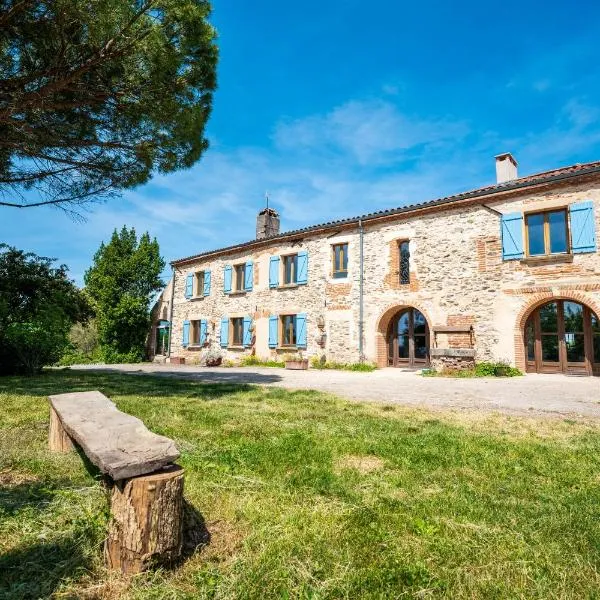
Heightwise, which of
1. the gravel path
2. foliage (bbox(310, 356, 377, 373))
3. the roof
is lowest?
the gravel path

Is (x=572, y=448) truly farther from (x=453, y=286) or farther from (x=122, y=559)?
(x=453, y=286)

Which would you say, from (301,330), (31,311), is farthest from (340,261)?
(31,311)

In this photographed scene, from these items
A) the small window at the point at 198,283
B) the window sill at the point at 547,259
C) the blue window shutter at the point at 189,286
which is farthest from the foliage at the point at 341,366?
the blue window shutter at the point at 189,286

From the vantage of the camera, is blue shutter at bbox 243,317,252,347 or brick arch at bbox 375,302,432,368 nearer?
brick arch at bbox 375,302,432,368

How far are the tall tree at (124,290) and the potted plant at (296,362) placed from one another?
348 inches

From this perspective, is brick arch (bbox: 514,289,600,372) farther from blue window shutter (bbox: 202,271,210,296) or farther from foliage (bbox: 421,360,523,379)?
blue window shutter (bbox: 202,271,210,296)

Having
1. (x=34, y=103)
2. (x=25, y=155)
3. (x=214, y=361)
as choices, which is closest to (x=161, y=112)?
(x=34, y=103)

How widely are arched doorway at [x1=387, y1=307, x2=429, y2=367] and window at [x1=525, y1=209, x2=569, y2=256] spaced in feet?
12.2

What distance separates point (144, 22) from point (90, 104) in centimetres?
139

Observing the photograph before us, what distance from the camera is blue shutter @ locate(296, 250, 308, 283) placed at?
1512 centimetres

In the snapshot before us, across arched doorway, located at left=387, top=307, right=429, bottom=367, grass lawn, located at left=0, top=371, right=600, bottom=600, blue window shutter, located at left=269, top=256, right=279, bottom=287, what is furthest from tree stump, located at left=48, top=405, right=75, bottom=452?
blue window shutter, located at left=269, top=256, right=279, bottom=287

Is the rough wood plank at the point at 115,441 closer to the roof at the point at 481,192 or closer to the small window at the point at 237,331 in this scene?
the roof at the point at 481,192

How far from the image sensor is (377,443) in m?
3.67

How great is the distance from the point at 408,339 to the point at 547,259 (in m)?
4.69
